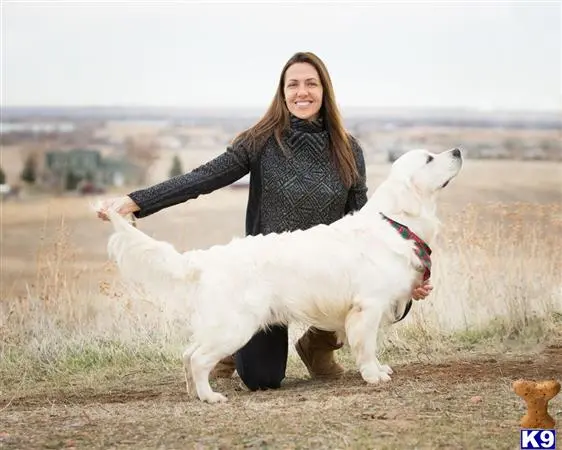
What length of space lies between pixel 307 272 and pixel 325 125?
1.07m

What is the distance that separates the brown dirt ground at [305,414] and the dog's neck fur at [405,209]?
0.82m

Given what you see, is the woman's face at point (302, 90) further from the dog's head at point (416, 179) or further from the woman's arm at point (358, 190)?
the dog's head at point (416, 179)

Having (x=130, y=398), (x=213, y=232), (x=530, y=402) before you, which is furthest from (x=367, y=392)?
(x=213, y=232)

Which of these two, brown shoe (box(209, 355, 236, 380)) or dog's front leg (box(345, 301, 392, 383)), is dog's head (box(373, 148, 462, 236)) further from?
brown shoe (box(209, 355, 236, 380))

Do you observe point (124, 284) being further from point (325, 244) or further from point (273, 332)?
point (325, 244)

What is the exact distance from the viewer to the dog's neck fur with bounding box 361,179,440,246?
483 cm

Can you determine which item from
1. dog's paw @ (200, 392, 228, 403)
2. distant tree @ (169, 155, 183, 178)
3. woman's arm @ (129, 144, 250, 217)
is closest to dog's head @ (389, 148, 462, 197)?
woman's arm @ (129, 144, 250, 217)

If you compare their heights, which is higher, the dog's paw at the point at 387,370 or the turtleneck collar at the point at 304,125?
the turtleneck collar at the point at 304,125

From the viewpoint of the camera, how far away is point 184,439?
3.81 metres

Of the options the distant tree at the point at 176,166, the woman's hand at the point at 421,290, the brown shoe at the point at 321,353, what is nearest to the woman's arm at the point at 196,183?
the brown shoe at the point at 321,353

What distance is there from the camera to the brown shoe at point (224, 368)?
222 inches

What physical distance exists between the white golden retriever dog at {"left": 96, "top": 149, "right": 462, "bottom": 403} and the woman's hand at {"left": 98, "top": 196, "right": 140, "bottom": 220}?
0.01 meters

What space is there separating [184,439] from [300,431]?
1.60 feet

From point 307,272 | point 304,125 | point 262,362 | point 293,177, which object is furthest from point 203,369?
point 304,125
